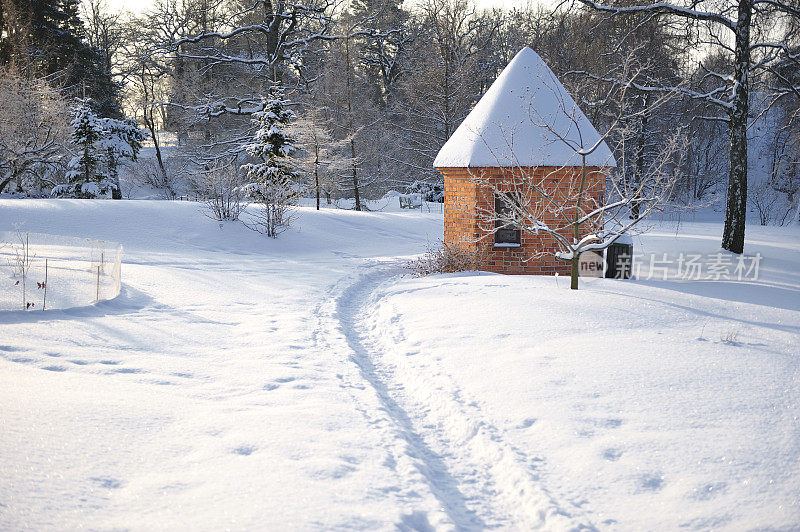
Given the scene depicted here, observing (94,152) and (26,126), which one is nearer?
(26,126)

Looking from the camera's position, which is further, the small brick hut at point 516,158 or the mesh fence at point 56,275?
the small brick hut at point 516,158

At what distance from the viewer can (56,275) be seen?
8.60m

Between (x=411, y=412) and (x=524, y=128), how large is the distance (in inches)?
346

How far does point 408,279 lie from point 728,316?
20.3 feet

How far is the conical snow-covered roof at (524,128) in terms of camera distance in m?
12.0

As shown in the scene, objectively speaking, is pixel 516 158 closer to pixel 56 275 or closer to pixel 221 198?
pixel 56 275

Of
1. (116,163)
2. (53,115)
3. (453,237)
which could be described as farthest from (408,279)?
(116,163)

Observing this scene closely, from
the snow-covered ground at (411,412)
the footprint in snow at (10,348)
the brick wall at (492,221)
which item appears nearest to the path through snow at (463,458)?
the snow-covered ground at (411,412)

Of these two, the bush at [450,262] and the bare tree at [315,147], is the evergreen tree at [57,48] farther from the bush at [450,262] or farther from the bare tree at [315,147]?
the bush at [450,262]

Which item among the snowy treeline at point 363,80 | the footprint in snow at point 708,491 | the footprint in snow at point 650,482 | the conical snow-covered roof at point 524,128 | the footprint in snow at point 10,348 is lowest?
the footprint in snow at point 650,482

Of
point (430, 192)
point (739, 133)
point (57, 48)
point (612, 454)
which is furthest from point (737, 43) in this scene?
point (57, 48)

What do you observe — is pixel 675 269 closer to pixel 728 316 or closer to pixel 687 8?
pixel 728 316

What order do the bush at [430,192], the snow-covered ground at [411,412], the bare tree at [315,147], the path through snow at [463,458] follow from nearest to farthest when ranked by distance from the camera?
the snow-covered ground at [411,412]
the path through snow at [463,458]
the bare tree at [315,147]
the bush at [430,192]

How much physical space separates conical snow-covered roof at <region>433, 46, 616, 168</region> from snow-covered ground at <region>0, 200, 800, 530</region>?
3.76 m
